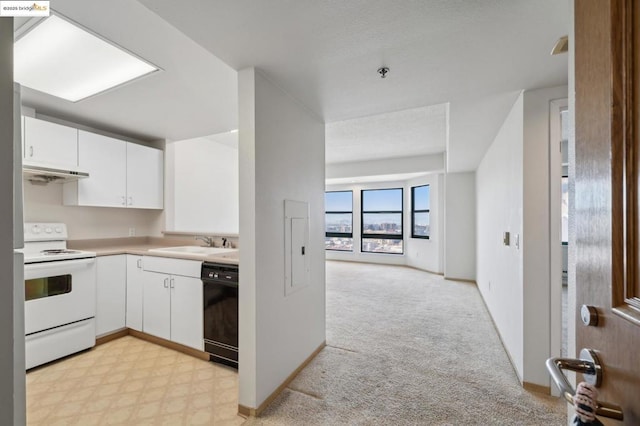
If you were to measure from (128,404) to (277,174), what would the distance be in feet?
6.17

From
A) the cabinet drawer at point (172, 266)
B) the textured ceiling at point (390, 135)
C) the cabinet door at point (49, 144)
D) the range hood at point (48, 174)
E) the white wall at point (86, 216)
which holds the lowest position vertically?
the cabinet drawer at point (172, 266)

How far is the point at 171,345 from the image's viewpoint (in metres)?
2.70

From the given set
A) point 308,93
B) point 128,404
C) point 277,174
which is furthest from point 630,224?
point 128,404

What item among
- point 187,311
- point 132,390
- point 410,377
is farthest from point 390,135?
point 132,390

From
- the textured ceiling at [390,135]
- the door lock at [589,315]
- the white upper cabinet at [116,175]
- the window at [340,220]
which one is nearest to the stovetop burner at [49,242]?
the white upper cabinet at [116,175]

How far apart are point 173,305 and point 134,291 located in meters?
0.63

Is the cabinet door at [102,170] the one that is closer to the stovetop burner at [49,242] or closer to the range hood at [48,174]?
the range hood at [48,174]

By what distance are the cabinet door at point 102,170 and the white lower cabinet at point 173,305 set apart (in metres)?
0.93

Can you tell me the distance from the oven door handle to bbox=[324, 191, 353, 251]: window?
19.4 feet

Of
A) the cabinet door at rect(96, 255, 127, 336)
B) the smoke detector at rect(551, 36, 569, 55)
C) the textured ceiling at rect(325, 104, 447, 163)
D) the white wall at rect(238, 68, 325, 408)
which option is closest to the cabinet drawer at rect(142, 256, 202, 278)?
the cabinet door at rect(96, 255, 127, 336)

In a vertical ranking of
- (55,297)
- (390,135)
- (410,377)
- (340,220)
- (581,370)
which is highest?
(390,135)

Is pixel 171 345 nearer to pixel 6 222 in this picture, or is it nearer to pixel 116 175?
pixel 116 175

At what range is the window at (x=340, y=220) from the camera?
26.6ft

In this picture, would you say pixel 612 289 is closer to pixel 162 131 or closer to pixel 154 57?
pixel 154 57
